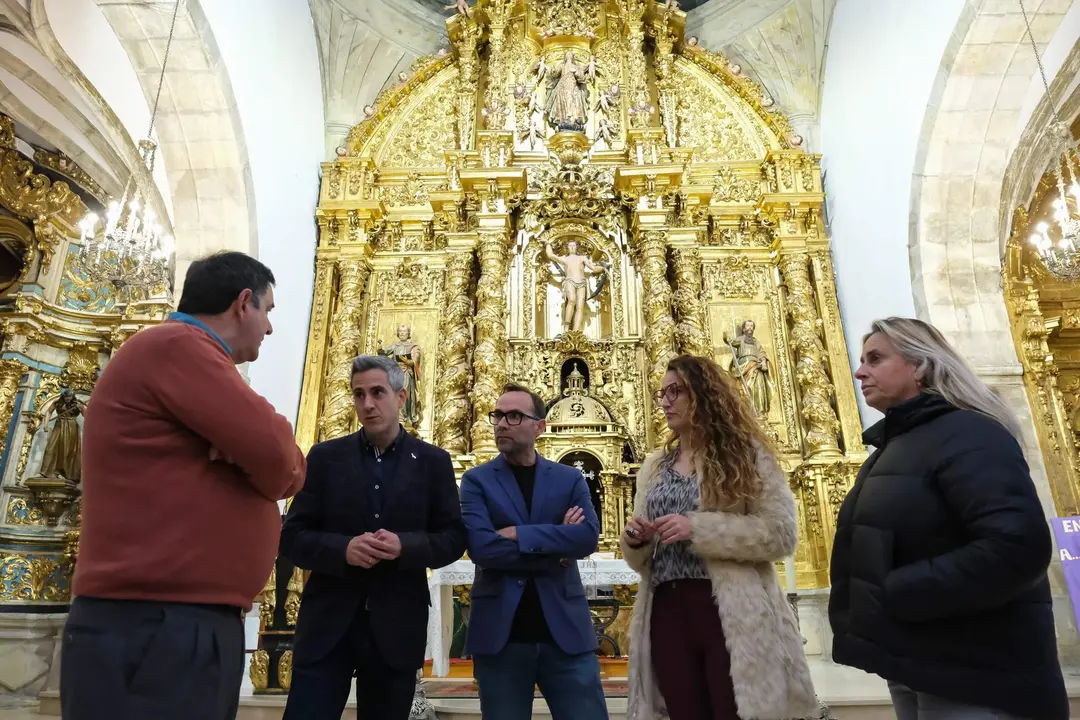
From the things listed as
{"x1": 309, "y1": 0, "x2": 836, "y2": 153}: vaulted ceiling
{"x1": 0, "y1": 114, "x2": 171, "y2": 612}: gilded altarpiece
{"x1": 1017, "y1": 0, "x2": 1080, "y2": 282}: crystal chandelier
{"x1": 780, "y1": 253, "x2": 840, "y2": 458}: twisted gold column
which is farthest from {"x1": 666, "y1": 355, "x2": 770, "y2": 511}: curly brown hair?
{"x1": 309, "y1": 0, "x2": 836, "y2": 153}: vaulted ceiling

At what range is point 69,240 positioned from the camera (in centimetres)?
773

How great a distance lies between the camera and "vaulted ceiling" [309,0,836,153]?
977 centimetres

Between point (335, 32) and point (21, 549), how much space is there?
776 cm

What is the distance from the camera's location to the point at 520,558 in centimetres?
215

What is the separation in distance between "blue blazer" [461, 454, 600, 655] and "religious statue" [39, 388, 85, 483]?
660 cm

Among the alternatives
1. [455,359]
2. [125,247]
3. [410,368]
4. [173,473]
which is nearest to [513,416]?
[173,473]

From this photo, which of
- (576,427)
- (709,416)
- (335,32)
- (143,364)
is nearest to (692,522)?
(709,416)

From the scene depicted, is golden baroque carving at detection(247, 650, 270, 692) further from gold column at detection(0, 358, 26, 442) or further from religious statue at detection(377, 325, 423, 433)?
gold column at detection(0, 358, 26, 442)

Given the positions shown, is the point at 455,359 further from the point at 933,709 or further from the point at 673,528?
the point at 933,709

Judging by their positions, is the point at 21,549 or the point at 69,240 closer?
the point at 21,549

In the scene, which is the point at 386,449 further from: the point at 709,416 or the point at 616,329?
the point at 616,329

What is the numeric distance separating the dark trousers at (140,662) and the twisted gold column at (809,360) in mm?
7274

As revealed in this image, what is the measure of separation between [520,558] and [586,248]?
7.35 meters

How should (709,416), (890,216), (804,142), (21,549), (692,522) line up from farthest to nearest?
1. (804,142)
2. (890,216)
3. (21,549)
4. (709,416)
5. (692,522)
